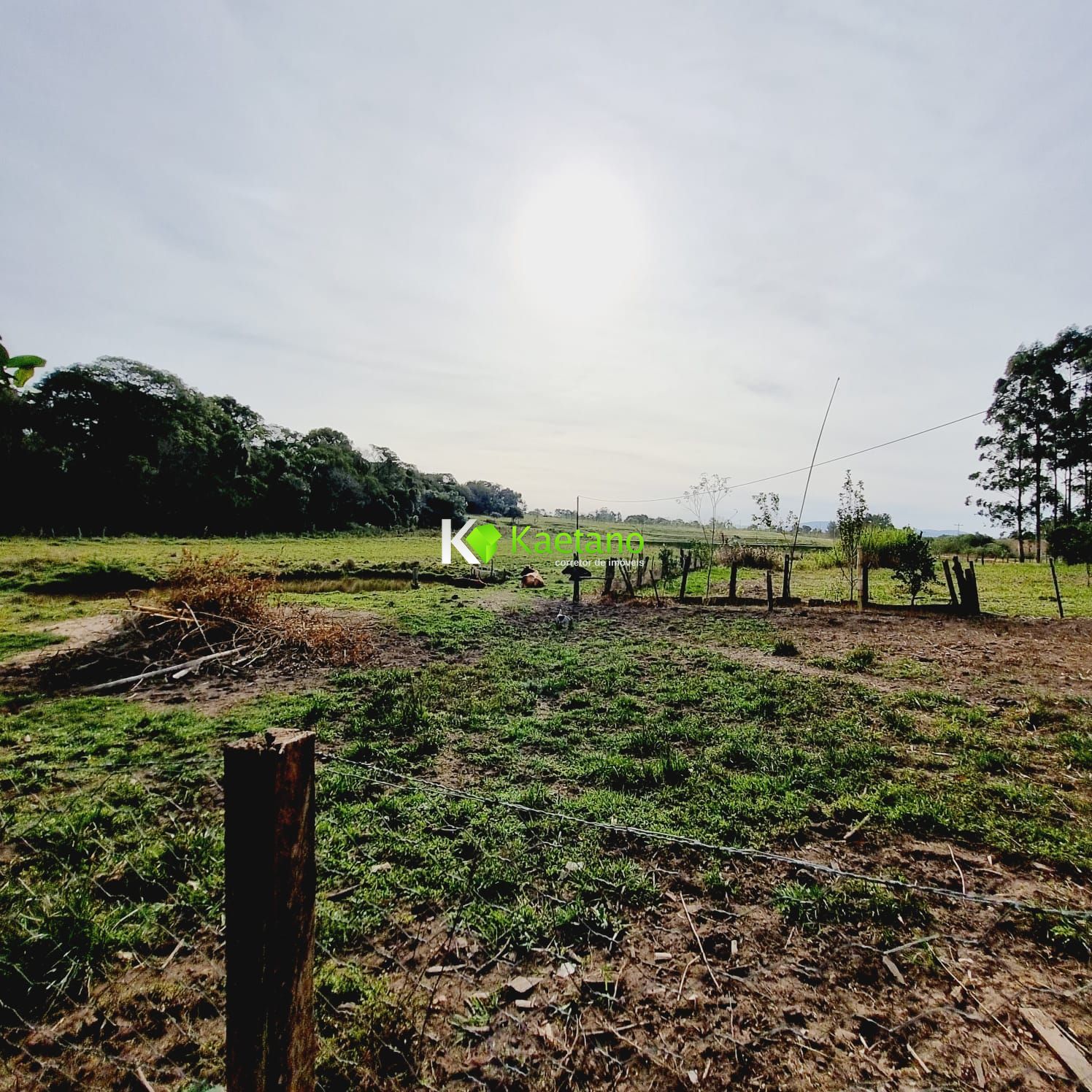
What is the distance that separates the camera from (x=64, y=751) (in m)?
4.77

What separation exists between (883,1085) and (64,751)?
6.36 metres

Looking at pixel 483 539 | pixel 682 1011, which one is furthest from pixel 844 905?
pixel 483 539

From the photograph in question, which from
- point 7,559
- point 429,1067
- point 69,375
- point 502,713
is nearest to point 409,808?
point 429,1067

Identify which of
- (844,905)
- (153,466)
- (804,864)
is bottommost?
(844,905)

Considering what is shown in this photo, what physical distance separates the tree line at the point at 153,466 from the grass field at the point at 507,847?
93.5 ft

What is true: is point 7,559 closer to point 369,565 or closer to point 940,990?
point 369,565

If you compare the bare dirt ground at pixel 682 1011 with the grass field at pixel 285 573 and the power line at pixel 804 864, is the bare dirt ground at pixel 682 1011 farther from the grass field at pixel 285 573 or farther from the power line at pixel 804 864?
the grass field at pixel 285 573

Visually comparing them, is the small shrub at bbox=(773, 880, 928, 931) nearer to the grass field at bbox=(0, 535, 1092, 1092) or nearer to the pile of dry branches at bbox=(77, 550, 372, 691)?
the grass field at bbox=(0, 535, 1092, 1092)

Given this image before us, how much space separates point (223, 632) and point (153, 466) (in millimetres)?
36020

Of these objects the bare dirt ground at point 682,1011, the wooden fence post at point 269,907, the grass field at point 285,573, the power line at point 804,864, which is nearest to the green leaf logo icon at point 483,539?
the grass field at point 285,573

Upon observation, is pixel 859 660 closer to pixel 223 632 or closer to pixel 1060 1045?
pixel 1060 1045

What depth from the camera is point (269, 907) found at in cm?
134

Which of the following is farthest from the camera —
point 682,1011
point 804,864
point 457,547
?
point 457,547

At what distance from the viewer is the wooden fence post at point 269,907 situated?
1296mm
